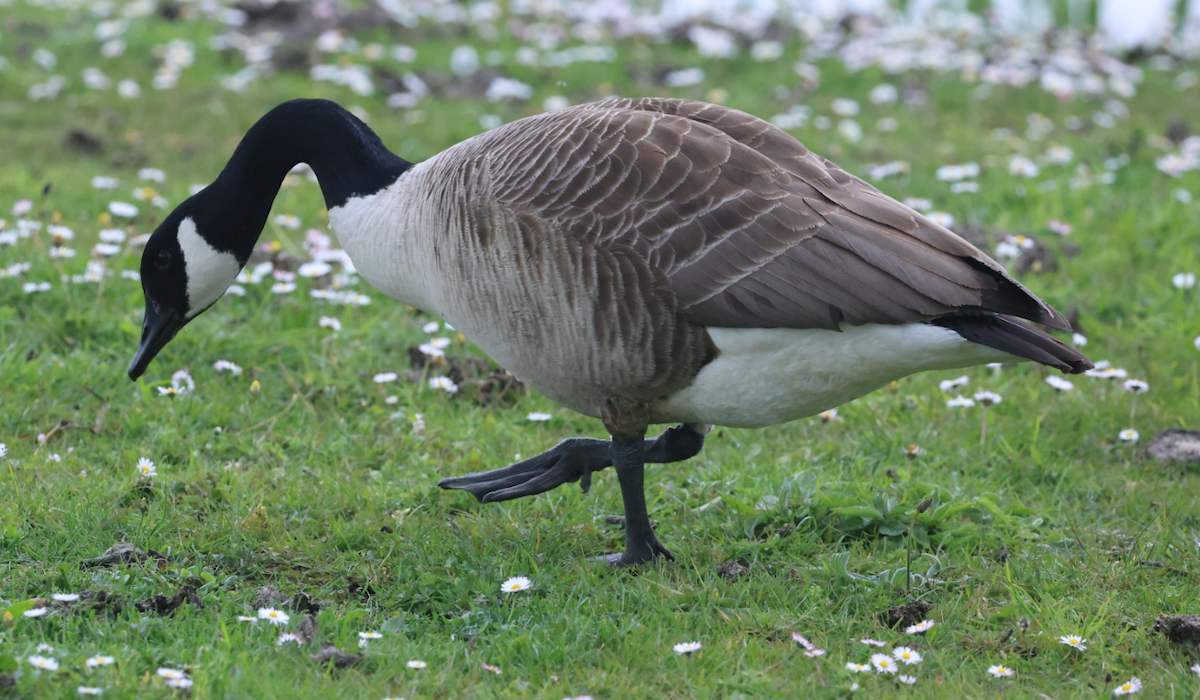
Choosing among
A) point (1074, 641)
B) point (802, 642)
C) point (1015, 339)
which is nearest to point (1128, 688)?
point (1074, 641)

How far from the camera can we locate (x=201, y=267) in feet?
13.6

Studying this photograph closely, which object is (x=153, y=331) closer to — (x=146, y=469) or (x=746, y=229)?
(x=146, y=469)

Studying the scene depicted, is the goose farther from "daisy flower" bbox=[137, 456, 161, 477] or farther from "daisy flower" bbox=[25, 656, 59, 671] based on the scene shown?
"daisy flower" bbox=[25, 656, 59, 671]

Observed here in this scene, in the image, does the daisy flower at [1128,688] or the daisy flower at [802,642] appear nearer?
the daisy flower at [1128,688]

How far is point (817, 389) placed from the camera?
12.0 feet

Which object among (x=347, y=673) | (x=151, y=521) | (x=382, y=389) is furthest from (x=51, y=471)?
(x=347, y=673)

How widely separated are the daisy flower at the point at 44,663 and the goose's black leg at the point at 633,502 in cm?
174

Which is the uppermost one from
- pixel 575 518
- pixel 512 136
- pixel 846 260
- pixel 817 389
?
pixel 512 136

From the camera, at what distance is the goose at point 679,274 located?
3.41 metres

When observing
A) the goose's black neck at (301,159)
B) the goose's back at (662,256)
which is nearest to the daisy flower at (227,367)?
the goose's black neck at (301,159)

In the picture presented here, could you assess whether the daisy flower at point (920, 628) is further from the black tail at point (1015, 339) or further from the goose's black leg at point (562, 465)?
the goose's black leg at point (562, 465)

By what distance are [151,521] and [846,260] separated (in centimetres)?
248

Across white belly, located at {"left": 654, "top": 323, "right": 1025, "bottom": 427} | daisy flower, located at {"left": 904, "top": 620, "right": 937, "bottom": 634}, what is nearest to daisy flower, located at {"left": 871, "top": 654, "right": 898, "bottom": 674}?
daisy flower, located at {"left": 904, "top": 620, "right": 937, "bottom": 634}

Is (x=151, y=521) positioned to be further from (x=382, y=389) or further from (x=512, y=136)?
(x=512, y=136)
